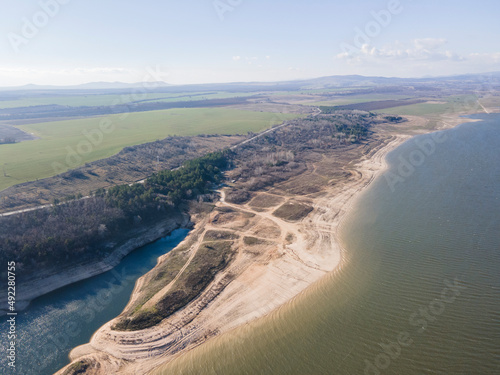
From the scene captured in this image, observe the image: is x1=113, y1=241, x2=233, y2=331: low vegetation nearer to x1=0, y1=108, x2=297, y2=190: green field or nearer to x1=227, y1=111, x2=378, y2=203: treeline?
x1=227, y1=111, x2=378, y2=203: treeline

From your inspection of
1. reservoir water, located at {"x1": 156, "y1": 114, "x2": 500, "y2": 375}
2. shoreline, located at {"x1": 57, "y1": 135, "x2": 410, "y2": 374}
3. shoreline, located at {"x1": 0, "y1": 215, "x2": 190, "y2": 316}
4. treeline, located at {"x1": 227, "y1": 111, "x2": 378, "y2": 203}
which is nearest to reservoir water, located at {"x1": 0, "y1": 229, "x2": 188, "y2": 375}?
shoreline, located at {"x1": 0, "y1": 215, "x2": 190, "y2": 316}

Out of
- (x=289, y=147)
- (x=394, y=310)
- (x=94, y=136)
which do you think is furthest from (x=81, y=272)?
(x=94, y=136)

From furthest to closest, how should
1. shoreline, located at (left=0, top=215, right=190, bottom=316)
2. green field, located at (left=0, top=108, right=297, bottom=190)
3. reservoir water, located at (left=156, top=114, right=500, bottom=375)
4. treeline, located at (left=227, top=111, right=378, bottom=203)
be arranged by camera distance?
green field, located at (left=0, top=108, right=297, bottom=190), treeline, located at (left=227, top=111, right=378, bottom=203), shoreline, located at (left=0, top=215, right=190, bottom=316), reservoir water, located at (left=156, top=114, right=500, bottom=375)

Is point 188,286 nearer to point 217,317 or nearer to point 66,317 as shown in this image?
point 217,317

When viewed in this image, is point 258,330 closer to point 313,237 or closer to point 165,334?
point 165,334

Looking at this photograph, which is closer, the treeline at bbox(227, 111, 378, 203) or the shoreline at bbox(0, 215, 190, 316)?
the shoreline at bbox(0, 215, 190, 316)

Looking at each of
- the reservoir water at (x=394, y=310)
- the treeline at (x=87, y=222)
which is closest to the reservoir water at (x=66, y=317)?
the treeline at (x=87, y=222)

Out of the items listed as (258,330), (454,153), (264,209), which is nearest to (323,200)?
(264,209)
